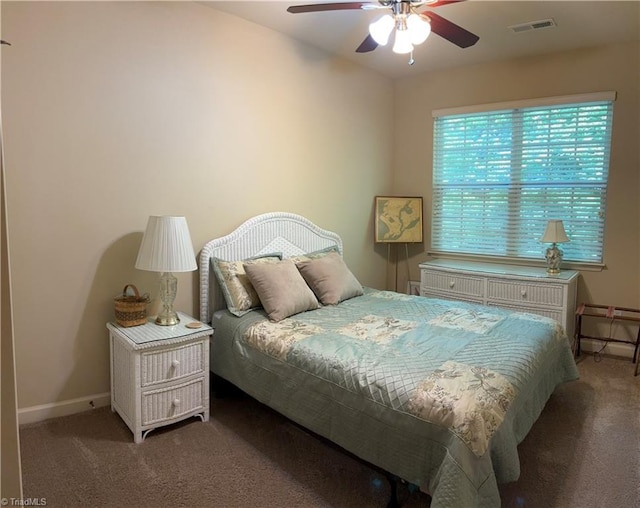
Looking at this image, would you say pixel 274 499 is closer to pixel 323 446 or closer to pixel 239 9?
pixel 323 446

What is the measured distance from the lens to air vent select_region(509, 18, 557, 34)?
3.31 metres

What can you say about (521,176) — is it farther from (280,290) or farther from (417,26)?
(280,290)

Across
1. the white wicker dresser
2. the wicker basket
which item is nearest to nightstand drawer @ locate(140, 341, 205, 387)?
the wicker basket

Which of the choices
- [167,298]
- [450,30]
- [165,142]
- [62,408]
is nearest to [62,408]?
[62,408]

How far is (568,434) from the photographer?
2.62 m

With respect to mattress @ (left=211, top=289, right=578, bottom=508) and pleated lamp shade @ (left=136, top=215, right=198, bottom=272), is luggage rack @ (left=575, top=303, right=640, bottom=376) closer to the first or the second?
mattress @ (left=211, top=289, right=578, bottom=508)

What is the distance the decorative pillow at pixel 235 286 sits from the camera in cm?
302

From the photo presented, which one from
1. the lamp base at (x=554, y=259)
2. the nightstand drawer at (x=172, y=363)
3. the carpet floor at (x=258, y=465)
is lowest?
the carpet floor at (x=258, y=465)

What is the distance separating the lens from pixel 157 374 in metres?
2.53

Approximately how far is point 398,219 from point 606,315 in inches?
79.0

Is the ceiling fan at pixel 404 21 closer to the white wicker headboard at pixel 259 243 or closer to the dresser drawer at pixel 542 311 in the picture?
the white wicker headboard at pixel 259 243

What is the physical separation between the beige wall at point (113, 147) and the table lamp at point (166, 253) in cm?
26

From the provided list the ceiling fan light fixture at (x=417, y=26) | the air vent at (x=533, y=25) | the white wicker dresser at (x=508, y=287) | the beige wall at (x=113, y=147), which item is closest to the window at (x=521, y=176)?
the white wicker dresser at (x=508, y=287)

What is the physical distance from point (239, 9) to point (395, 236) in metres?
2.52
